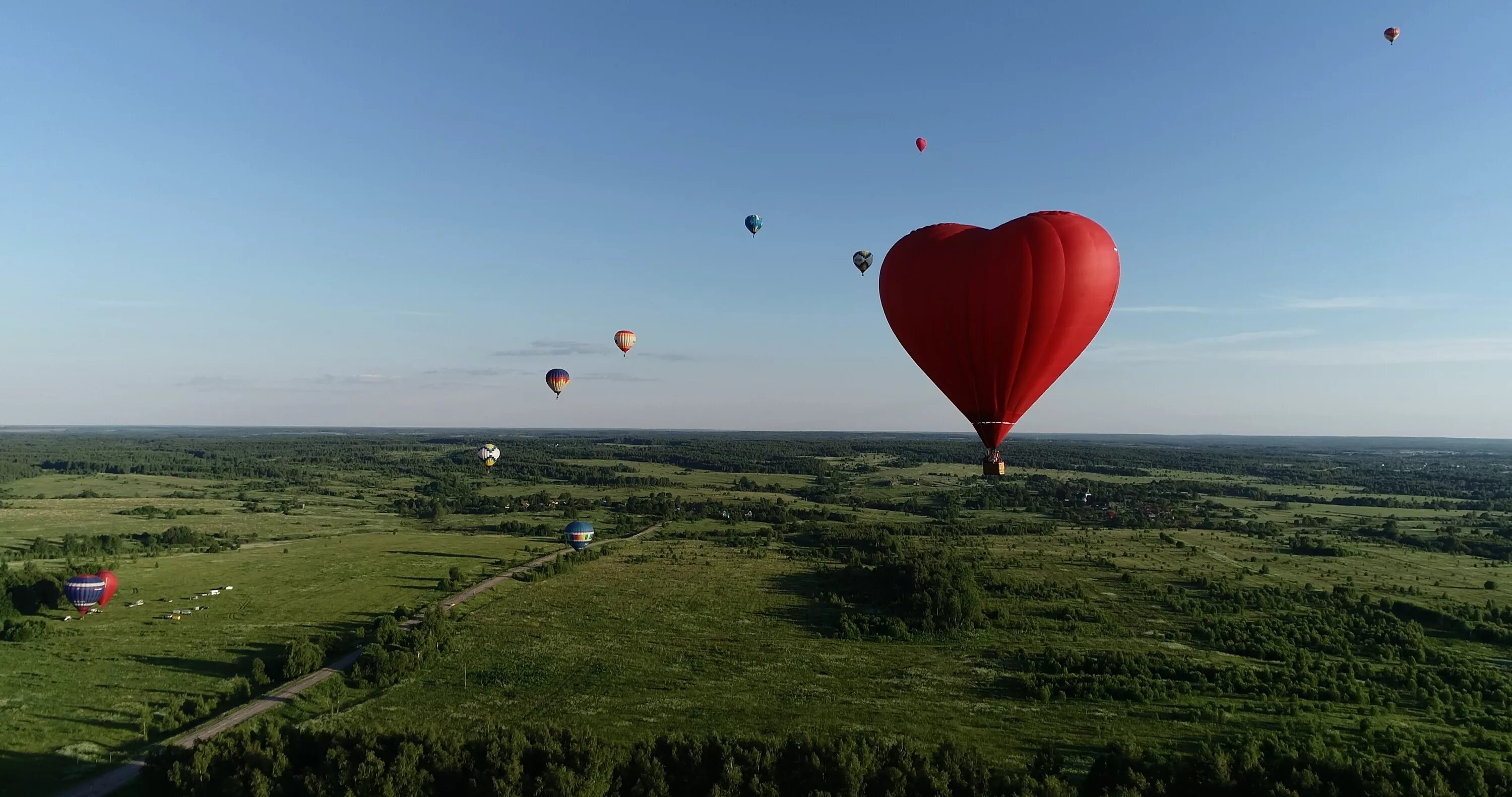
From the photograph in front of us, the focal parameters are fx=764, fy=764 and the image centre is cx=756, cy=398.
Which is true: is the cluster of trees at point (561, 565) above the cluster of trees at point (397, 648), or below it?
below

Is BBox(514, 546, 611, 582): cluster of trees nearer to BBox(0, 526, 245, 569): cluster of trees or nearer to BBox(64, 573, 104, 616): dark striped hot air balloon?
BBox(64, 573, 104, 616): dark striped hot air balloon

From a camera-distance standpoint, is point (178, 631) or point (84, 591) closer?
point (178, 631)

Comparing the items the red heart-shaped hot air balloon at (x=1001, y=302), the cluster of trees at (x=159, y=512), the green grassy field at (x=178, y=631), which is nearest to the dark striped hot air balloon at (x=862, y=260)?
the red heart-shaped hot air balloon at (x=1001, y=302)

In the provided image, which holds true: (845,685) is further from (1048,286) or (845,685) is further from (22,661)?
(22,661)

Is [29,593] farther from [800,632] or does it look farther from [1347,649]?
[1347,649]

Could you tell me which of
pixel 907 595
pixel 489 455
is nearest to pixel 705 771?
pixel 907 595

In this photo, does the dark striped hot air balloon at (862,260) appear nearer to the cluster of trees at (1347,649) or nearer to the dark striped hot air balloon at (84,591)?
the cluster of trees at (1347,649)
